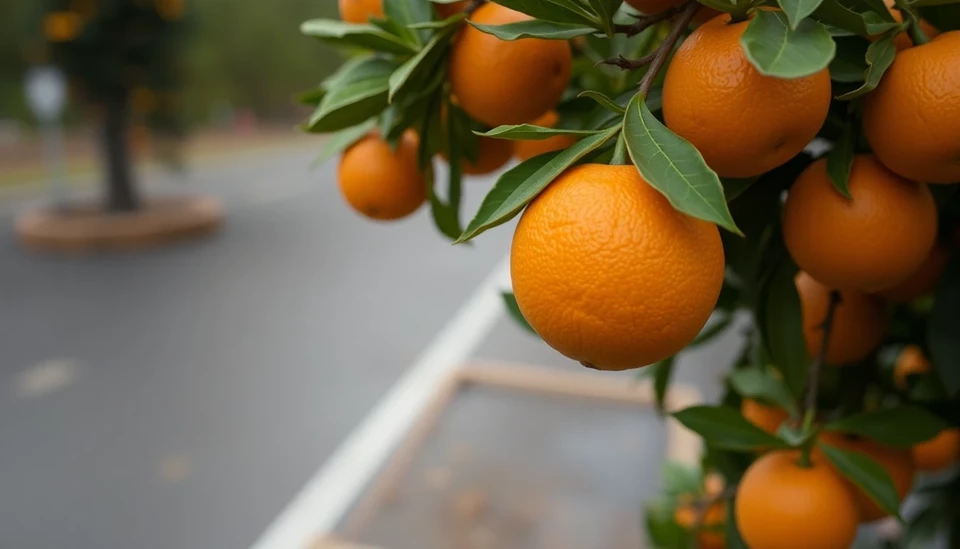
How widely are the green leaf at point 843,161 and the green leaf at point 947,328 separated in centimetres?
13

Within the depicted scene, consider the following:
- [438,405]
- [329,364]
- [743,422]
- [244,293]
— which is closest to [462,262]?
[244,293]

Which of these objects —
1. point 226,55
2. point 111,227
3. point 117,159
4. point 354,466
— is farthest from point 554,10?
point 226,55

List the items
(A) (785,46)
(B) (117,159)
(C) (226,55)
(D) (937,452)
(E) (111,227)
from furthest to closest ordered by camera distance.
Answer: (C) (226,55), (B) (117,159), (E) (111,227), (D) (937,452), (A) (785,46)

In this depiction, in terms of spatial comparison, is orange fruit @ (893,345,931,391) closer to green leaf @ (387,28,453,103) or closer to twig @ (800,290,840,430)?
twig @ (800,290,840,430)

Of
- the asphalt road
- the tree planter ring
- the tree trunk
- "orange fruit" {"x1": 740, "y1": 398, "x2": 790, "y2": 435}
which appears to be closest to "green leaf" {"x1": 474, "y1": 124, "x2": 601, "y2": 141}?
"orange fruit" {"x1": 740, "y1": 398, "x2": 790, "y2": 435}

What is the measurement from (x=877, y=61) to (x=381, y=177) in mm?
272

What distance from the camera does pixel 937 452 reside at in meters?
0.58

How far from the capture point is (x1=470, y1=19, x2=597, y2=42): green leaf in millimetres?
310

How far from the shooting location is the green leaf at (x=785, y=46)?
0.24 m

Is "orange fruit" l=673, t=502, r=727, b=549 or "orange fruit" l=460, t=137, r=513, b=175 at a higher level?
"orange fruit" l=460, t=137, r=513, b=175

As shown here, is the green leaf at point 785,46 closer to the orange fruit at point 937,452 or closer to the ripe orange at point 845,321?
the ripe orange at point 845,321

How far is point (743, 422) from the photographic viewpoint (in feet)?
1.47

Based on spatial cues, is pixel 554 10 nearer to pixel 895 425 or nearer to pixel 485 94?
pixel 485 94

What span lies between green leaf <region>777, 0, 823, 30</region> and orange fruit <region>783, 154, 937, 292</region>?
0.10 m
